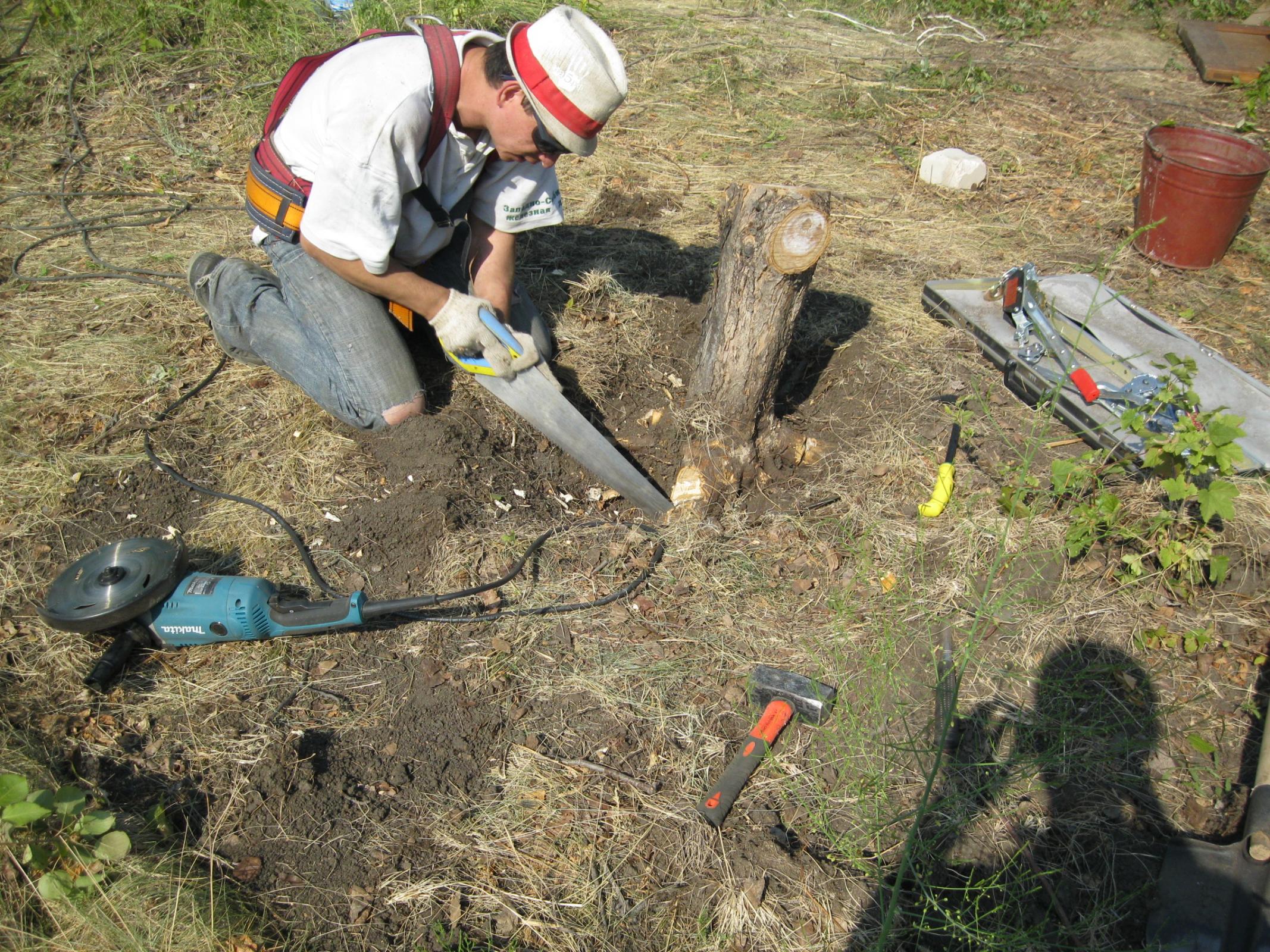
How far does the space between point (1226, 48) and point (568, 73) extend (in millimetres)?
6928

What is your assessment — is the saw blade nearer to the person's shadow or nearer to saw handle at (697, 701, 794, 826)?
saw handle at (697, 701, 794, 826)

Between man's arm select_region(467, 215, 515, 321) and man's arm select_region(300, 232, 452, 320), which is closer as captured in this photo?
man's arm select_region(300, 232, 452, 320)

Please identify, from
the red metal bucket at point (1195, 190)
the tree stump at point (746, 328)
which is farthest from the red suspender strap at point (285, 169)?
the red metal bucket at point (1195, 190)

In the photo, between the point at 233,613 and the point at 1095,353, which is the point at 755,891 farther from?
the point at 1095,353

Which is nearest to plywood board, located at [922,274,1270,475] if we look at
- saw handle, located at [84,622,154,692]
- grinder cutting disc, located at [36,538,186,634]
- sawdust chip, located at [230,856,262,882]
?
sawdust chip, located at [230,856,262,882]

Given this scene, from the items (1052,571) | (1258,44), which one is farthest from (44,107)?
(1258,44)

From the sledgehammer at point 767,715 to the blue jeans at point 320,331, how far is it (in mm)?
1691

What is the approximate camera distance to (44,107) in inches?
192

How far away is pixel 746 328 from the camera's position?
110 inches

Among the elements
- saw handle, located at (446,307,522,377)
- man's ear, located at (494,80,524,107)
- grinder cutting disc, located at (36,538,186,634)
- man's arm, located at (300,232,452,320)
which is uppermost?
man's ear, located at (494,80,524,107)

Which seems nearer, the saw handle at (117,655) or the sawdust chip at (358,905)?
the sawdust chip at (358,905)

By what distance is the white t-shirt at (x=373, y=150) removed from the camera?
239 cm

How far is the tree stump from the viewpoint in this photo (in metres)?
2.52

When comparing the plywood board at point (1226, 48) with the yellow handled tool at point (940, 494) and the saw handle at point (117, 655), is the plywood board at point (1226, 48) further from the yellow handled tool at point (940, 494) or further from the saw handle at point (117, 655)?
the saw handle at point (117, 655)
